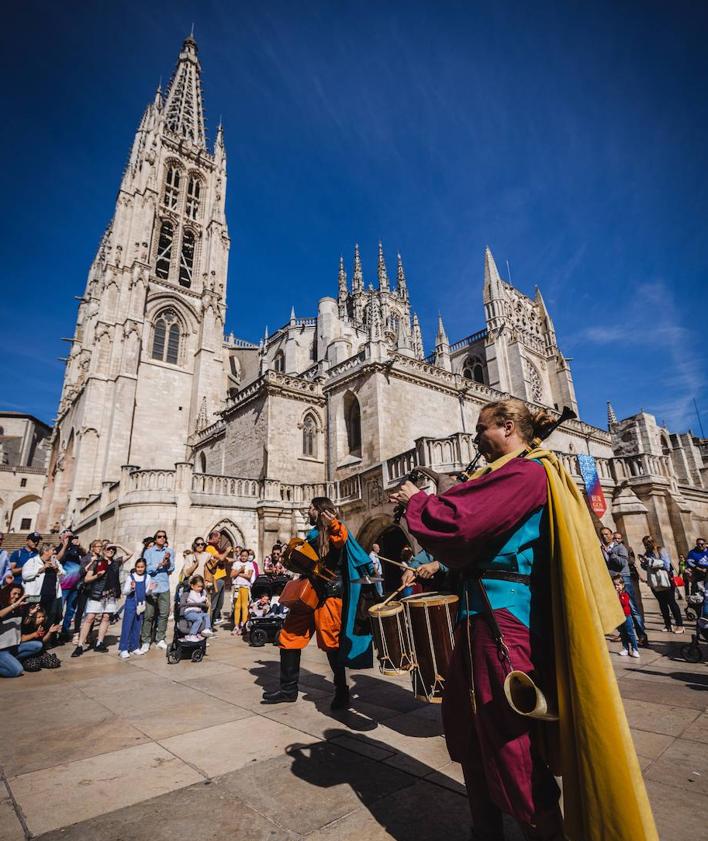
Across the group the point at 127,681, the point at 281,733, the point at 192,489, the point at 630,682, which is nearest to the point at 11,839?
the point at 281,733

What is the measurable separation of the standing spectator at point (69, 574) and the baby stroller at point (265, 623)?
373cm

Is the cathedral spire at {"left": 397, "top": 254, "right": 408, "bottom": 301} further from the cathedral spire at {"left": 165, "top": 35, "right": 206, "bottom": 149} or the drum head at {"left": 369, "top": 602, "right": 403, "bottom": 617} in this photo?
the drum head at {"left": 369, "top": 602, "right": 403, "bottom": 617}

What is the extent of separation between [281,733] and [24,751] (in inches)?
71.8

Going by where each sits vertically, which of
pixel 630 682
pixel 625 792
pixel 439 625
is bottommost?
pixel 630 682

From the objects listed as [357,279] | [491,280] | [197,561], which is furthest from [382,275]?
[197,561]

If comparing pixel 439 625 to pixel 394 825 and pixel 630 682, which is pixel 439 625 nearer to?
pixel 394 825

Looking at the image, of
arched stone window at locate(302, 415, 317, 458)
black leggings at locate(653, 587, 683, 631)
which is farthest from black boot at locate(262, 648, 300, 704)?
arched stone window at locate(302, 415, 317, 458)

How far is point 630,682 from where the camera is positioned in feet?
15.6

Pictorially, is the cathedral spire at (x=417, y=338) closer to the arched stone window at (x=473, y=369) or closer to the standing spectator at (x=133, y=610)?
the arched stone window at (x=473, y=369)

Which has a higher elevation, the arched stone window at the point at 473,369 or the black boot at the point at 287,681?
the arched stone window at the point at 473,369

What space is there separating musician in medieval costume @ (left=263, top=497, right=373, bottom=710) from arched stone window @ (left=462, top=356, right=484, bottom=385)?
31.2m

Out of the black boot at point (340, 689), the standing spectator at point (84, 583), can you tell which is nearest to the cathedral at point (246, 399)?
the standing spectator at point (84, 583)

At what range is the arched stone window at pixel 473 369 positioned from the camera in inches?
1329

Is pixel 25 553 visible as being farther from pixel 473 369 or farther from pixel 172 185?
pixel 172 185
